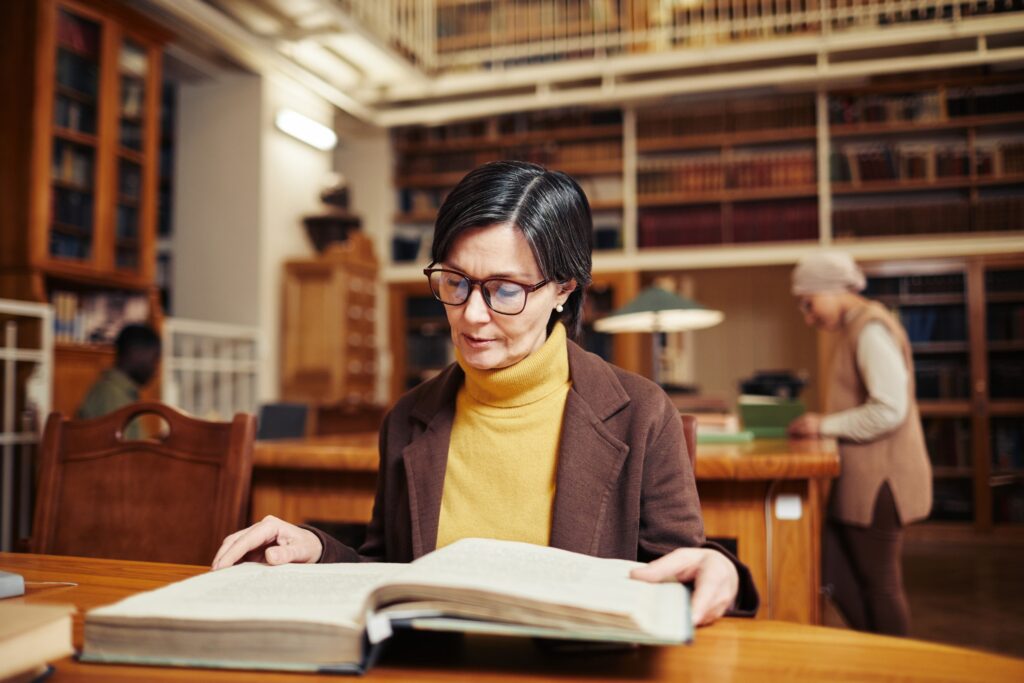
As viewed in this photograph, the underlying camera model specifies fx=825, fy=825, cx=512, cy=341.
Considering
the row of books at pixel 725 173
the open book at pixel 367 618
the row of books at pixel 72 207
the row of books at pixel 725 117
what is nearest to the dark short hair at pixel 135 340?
the row of books at pixel 72 207

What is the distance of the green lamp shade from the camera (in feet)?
11.5

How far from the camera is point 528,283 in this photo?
1.07 metres

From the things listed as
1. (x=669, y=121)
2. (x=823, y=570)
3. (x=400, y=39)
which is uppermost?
(x=400, y=39)

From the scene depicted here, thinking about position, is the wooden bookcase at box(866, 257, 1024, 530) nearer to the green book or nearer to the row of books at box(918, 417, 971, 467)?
the row of books at box(918, 417, 971, 467)

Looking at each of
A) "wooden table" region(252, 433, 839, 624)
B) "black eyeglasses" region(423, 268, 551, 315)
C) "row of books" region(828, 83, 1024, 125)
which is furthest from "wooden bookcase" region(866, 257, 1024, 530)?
"black eyeglasses" region(423, 268, 551, 315)

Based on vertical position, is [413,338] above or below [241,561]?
above

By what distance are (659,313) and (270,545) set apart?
2.88m

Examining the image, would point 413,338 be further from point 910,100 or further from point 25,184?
point 910,100

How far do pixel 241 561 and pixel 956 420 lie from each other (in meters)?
5.93

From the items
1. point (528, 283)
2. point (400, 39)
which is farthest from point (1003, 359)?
point (528, 283)

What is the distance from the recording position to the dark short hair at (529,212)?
1.06 metres

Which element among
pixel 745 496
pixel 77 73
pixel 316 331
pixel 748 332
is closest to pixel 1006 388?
pixel 748 332

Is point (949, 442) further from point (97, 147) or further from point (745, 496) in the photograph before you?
point (97, 147)

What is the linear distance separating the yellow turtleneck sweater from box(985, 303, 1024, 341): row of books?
562 cm
